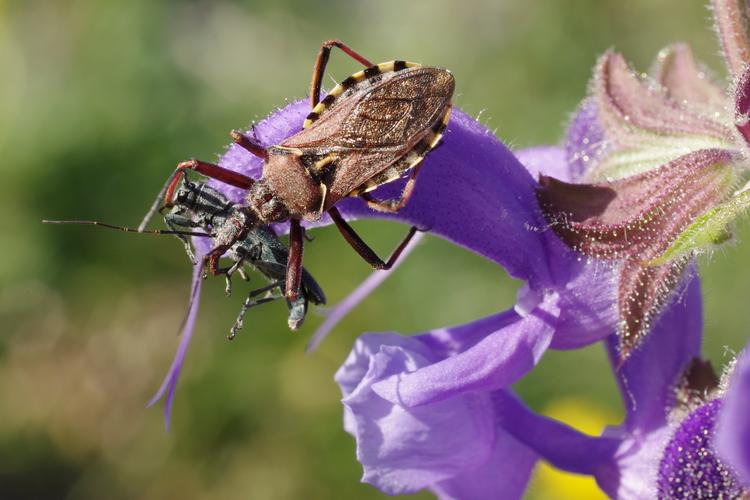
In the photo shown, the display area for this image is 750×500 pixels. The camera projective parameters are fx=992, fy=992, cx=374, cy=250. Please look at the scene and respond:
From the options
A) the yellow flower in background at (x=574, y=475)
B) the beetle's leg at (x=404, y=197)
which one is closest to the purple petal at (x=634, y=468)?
the beetle's leg at (x=404, y=197)

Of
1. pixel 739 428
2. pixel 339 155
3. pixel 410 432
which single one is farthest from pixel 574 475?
pixel 739 428

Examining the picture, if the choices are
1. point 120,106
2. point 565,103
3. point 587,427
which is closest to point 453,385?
point 587,427

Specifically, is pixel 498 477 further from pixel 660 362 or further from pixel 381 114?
pixel 381 114

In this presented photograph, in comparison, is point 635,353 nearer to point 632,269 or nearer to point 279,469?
point 632,269

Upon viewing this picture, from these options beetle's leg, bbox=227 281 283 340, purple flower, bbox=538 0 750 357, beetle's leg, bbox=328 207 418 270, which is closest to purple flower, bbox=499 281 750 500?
purple flower, bbox=538 0 750 357

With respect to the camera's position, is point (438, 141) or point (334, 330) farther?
point (334, 330)

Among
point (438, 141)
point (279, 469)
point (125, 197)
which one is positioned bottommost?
point (279, 469)

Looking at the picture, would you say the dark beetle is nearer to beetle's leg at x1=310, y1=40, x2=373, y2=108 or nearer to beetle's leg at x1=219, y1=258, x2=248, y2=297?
beetle's leg at x1=219, y1=258, x2=248, y2=297
